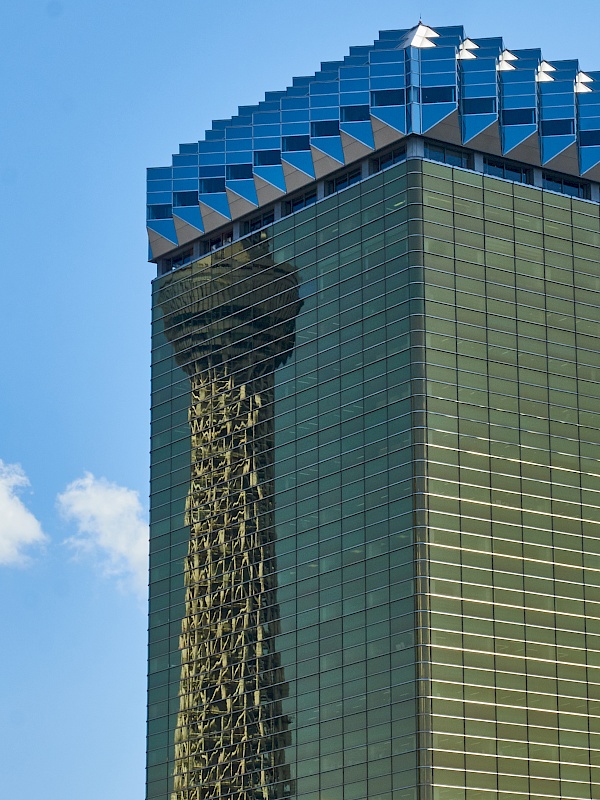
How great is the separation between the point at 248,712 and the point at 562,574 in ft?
111

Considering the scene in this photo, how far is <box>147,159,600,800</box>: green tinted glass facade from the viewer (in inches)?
6845

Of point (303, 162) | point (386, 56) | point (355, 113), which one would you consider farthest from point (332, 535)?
point (386, 56)

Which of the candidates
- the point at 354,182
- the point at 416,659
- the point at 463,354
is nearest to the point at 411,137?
the point at 354,182

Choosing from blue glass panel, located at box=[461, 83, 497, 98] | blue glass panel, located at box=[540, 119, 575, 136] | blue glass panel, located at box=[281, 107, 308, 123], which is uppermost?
blue glass panel, located at box=[281, 107, 308, 123]

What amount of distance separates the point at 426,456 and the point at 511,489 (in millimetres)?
9524

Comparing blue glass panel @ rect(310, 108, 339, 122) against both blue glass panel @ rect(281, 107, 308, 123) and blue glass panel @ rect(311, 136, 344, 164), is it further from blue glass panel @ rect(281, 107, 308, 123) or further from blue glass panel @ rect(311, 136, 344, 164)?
blue glass panel @ rect(311, 136, 344, 164)

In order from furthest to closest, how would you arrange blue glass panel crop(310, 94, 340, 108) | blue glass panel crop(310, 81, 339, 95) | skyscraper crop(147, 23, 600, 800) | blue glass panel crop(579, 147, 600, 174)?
blue glass panel crop(579, 147, 600, 174) < blue glass panel crop(310, 81, 339, 95) < blue glass panel crop(310, 94, 340, 108) < skyscraper crop(147, 23, 600, 800)

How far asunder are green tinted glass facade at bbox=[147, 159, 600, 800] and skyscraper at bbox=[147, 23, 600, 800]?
25cm

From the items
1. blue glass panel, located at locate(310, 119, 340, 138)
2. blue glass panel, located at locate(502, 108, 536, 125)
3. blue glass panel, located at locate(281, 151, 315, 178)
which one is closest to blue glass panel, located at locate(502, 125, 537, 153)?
blue glass panel, located at locate(502, 108, 536, 125)

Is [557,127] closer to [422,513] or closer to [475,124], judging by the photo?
[475,124]

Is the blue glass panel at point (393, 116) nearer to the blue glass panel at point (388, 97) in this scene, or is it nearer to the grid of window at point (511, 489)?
the blue glass panel at point (388, 97)

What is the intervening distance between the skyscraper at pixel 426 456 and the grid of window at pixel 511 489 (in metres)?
0.24

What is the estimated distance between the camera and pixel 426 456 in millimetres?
177250

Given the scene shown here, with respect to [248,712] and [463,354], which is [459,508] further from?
[248,712]
